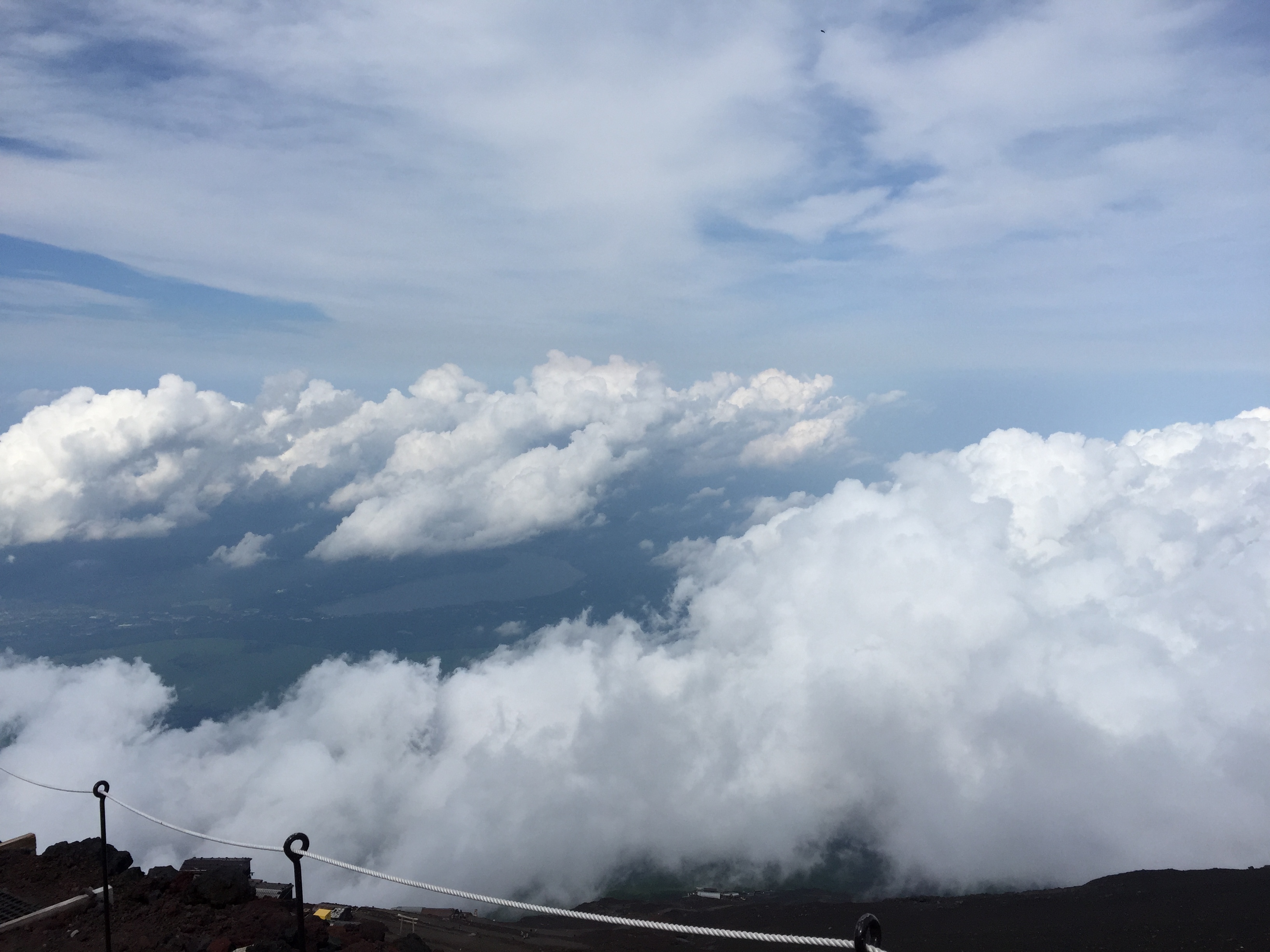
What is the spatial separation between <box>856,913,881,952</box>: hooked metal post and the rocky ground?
638 inches

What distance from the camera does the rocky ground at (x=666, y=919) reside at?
794 inches

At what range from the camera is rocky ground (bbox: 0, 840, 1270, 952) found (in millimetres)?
20156

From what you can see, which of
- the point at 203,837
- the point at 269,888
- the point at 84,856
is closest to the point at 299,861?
the point at 203,837

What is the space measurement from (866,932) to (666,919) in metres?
147

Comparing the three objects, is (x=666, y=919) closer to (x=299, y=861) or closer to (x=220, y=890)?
(x=220, y=890)

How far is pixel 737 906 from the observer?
152 m

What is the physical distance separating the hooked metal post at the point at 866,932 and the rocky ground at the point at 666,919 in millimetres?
16193

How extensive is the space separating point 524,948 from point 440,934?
13.7 m

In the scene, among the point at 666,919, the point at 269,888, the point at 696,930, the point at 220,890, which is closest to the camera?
the point at 696,930

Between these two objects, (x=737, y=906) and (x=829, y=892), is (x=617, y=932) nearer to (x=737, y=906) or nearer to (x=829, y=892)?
(x=737, y=906)

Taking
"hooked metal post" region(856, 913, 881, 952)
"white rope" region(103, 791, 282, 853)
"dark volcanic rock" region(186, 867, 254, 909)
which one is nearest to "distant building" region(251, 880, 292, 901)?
"dark volcanic rock" region(186, 867, 254, 909)

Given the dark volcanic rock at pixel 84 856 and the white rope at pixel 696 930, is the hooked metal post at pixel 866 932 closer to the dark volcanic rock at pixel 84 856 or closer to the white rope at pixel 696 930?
the white rope at pixel 696 930

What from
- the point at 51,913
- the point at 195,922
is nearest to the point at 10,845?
the point at 51,913

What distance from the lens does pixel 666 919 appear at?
133m
